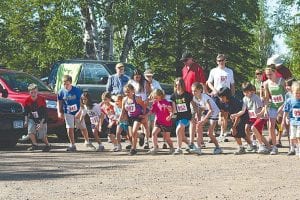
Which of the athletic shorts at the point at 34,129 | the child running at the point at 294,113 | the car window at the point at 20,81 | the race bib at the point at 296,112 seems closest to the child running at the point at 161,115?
the child running at the point at 294,113

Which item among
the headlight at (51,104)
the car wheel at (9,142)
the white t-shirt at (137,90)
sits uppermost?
the white t-shirt at (137,90)

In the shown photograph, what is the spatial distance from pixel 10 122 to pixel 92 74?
14.3 ft

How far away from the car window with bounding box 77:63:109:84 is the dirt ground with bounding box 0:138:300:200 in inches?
219

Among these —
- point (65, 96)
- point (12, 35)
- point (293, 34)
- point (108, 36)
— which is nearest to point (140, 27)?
point (108, 36)

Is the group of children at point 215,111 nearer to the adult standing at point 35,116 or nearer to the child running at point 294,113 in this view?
the child running at point 294,113

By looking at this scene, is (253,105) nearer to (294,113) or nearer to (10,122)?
(294,113)

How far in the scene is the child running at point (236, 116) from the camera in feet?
45.9

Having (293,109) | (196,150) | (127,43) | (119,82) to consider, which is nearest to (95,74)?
(119,82)

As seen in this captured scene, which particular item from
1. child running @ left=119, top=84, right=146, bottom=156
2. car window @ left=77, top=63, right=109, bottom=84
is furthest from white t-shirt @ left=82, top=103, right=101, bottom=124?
car window @ left=77, top=63, right=109, bottom=84

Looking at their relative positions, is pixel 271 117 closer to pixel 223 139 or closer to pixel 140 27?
pixel 223 139

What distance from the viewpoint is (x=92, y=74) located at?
66.2 feet

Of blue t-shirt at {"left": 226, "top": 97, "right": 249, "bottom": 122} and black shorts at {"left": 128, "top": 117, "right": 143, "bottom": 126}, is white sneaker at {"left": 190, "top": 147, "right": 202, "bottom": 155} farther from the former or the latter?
black shorts at {"left": 128, "top": 117, "right": 143, "bottom": 126}

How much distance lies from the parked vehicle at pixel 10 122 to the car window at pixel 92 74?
3.64 metres

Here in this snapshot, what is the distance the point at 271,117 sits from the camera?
46.4 feet
